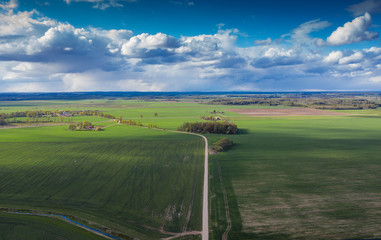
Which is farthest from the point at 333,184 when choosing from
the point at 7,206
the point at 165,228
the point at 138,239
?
the point at 7,206

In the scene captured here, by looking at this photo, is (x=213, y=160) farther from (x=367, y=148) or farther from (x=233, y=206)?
(x=367, y=148)

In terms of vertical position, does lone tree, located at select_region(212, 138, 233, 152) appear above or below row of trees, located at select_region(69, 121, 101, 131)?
below

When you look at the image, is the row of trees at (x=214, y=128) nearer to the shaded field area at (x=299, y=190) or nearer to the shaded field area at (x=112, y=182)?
the shaded field area at (x=299, y=190)

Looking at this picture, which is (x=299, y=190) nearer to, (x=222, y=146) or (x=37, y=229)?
(x=222, y=146)

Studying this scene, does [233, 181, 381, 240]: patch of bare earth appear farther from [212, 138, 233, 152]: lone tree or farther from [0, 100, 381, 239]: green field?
[212, 138, 233, 152]: lone tree

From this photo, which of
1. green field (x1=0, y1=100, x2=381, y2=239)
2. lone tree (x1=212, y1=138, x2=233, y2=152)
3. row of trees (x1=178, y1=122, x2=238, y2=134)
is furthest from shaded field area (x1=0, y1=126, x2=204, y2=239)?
row of trees (x1=178, y1=122, x2=238, y2=134)

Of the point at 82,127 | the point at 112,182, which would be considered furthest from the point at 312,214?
the point at 82,127
